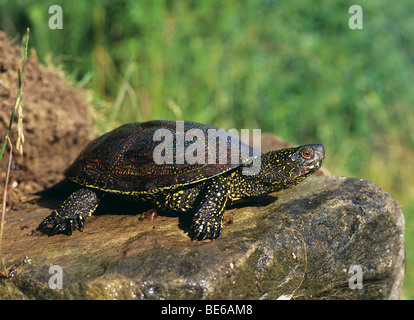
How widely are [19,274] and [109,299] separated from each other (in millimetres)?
822

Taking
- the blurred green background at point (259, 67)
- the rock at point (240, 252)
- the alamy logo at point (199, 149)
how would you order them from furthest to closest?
the blurred green background at point (259, 67) < the alamy logo at point (199, 149) < the rock at point (240, 252)

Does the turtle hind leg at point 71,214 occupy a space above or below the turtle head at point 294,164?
below

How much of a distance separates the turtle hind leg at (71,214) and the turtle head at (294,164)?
6.08 ft

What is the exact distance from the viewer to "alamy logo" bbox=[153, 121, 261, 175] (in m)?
4.41

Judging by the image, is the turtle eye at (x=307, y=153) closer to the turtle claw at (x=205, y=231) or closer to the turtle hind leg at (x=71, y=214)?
the turtle claw at (x=205, y=231)

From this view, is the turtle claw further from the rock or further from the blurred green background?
the blurred green background

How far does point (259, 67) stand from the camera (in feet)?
28.6

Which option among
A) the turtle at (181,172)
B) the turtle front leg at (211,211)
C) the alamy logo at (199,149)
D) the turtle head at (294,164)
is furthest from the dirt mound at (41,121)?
the turtle head at (294,164)

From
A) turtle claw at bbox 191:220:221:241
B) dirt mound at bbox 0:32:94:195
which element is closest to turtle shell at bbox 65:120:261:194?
turtle claw at bbox 191:220:221:241

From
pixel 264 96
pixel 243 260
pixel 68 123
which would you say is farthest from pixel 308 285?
pixel 264 96

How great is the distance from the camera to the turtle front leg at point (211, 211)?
154 inches

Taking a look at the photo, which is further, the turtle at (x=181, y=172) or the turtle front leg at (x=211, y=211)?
the turtle at (x=181, y=172)

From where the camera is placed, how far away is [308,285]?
411 cm
